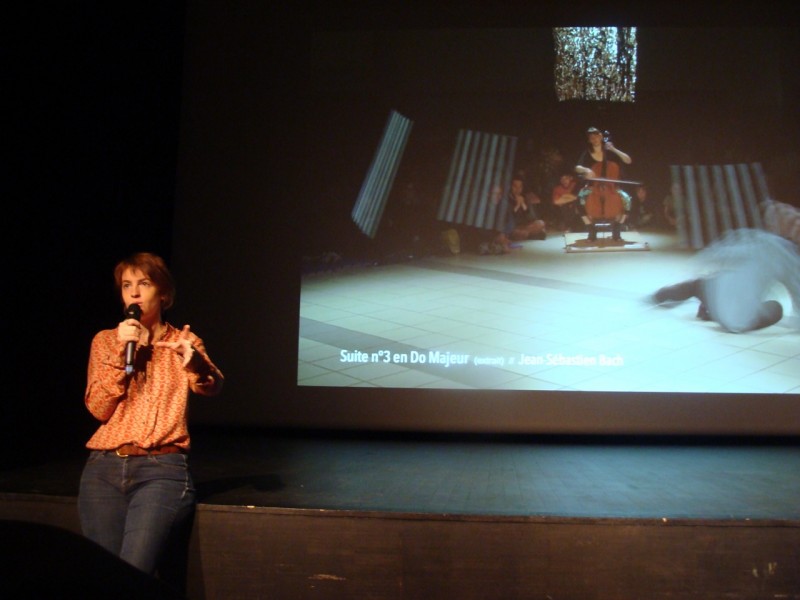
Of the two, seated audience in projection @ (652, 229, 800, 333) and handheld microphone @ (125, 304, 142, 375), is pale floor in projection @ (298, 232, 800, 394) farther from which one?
handheld microphone @ (125, 304, 142, 375)

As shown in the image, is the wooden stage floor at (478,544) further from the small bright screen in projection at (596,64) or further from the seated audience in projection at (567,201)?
the small bright screen in projection at (596,64)

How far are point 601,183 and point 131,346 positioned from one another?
262 centimetres

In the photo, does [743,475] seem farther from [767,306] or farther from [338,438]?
[338,438]

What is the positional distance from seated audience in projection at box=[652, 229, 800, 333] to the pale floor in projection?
0.15ft

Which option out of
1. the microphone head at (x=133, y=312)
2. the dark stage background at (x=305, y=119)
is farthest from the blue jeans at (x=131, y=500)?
the dark stage background at (x=305, y=119)

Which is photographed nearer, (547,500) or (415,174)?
(547,500)

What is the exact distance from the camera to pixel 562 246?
3768 millimetres

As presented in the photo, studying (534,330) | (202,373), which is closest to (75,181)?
(202,373)

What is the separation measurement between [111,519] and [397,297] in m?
2.11

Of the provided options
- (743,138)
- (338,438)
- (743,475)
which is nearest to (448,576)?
(743,475)

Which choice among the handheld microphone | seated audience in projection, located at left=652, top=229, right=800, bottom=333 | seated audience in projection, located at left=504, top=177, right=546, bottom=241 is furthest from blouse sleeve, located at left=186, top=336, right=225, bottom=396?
seated audience in projection, located at left=652, top=229, right=800, bottom=333

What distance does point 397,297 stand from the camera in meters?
3.82

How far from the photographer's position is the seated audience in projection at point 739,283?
3670 millimetres

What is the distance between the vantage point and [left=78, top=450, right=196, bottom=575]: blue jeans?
190cm
